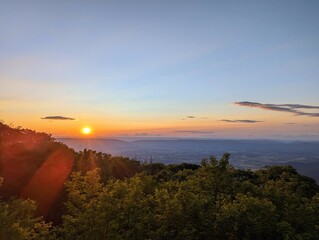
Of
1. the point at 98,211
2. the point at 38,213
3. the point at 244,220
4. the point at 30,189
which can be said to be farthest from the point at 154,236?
the point at 30,189

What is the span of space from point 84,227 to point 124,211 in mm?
2301

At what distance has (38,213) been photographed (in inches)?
1537

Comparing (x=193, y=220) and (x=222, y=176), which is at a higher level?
(x=222, y=176)

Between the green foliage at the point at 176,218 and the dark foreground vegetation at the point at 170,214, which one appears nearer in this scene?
the dark foreground vegetation at the point at 170,214

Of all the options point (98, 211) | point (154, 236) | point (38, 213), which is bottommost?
point (38, 213)

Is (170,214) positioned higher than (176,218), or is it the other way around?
(170,214)

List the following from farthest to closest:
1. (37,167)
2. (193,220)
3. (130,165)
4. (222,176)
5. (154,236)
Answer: (130,165)
(37,167)
(222,176)
(193,220)
(154,236)

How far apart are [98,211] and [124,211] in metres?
1.48

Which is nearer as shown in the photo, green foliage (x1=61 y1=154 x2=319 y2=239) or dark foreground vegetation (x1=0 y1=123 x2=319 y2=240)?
dark foreground vegetation (x1=0 y1=123 x2=319 y2=240)

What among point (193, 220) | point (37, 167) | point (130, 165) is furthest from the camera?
point (130, 165)

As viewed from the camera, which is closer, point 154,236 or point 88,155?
point 154,236

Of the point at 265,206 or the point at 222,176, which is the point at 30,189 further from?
the point at 265,206

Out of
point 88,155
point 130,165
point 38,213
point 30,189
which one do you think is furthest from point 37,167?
point 130,165

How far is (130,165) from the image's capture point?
75.1 meters
